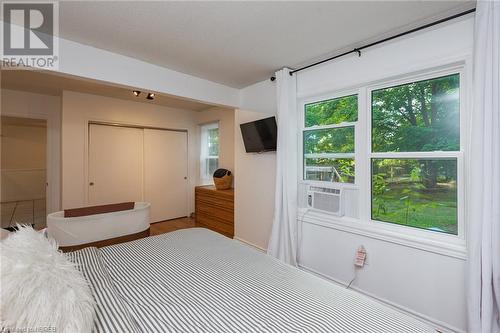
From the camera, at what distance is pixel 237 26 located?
186cm

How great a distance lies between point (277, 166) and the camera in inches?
108

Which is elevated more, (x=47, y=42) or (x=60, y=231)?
(x=47, y=42)

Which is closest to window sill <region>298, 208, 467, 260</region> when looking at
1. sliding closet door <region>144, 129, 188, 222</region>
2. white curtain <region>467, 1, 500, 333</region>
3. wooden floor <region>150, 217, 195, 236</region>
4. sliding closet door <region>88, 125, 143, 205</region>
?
white curtain <region>467, 1, 500, 333</region>

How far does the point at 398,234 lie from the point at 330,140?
3.67 ft

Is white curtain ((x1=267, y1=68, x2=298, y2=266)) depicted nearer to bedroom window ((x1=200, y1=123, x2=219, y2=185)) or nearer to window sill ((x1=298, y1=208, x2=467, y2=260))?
window sill ((x1=298, y1=208, x2=467, y2=260))

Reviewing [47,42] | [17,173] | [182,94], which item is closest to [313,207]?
[182,94]

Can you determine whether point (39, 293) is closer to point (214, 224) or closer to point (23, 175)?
point (214, 224)

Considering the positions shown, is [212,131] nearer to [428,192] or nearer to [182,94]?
[182,94]

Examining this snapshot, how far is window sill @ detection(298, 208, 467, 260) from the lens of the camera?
172 centimetres

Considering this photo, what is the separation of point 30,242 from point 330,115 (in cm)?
259

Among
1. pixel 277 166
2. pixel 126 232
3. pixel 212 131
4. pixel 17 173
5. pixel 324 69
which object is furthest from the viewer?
pixel 212 131

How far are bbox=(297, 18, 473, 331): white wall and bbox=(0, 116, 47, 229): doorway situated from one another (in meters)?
5.18

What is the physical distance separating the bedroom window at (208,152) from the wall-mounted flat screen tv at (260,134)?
189 centimetres

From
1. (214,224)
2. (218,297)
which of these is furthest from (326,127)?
(214,224)
